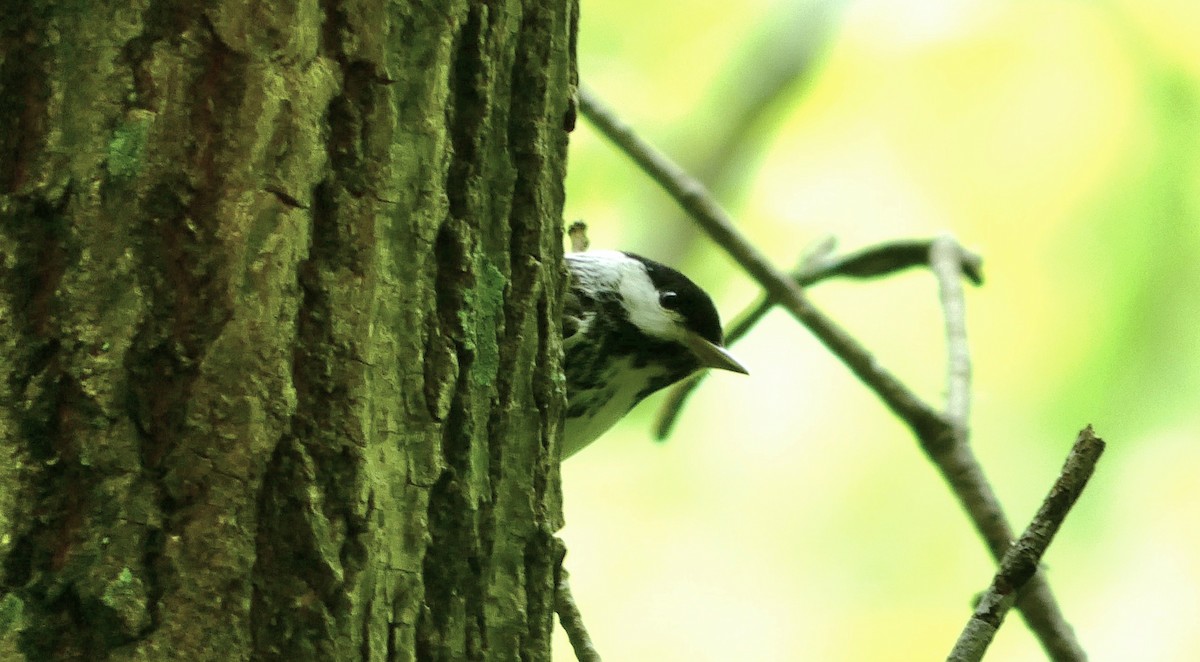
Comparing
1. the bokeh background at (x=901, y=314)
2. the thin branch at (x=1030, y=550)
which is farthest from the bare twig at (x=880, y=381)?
the bokeh background at (x=901, y=314)

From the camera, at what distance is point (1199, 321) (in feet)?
14.7

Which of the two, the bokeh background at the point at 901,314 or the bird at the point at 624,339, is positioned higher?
the bokeh background at the point at 901,314

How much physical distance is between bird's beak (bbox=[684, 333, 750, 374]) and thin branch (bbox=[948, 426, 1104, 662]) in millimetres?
1262

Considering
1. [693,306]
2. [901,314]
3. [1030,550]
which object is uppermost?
[901,314]

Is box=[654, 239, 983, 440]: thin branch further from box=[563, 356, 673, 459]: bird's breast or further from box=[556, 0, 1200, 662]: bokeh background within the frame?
box=[556, 0, 1200, 662]: bokeh background

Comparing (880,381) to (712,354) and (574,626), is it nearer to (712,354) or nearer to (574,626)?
(712,354)

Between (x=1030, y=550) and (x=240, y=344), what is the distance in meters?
0.68

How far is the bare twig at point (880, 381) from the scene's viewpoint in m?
1.91

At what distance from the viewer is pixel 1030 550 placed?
1.09m

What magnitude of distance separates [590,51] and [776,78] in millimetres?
Result: 697

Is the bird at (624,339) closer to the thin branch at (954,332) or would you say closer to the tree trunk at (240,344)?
the thin branch at (954,332)

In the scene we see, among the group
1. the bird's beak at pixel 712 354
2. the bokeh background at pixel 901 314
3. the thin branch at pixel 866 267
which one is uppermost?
the bokeh background at pixel 901 314

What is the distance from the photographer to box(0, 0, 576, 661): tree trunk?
0.93m

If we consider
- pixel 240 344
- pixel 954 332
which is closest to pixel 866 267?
pixel 954 332
